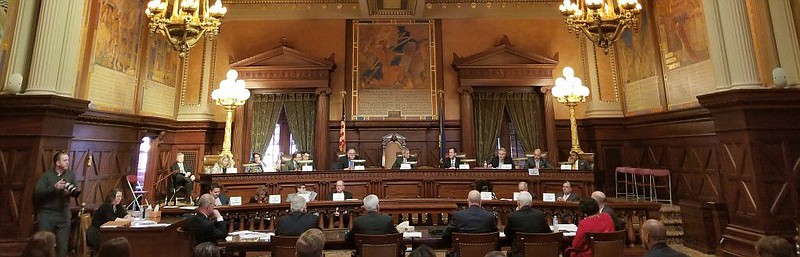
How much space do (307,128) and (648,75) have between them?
9135 mm

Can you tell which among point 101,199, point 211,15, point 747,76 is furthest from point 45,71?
point 747,76

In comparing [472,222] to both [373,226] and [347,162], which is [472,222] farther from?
[347,162]

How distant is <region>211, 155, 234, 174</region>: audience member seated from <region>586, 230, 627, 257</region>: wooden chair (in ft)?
23.8

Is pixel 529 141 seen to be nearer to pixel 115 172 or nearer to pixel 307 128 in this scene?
pixel 307 128

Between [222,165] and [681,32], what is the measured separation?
35.0ft

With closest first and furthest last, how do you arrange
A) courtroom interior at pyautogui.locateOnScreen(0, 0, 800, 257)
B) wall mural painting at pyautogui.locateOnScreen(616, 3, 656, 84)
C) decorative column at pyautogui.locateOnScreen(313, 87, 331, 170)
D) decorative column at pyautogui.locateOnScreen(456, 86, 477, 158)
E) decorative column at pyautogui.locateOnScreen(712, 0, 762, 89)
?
courtroom interior at pyautogui.locateOnScreen(0, 0, 800, 257)
decorative column at pyautogui.locateOnScreen(712, 0, 762, 89)
wall mural painting at pyautogui.locateOnScreen(616, 3, 656, 84)
decorative column at pyautogui.locateOnScreen(313, 87, 331, 170)
decorative column at pyautogui.locateOnScreen(456, 86, 477, 158)

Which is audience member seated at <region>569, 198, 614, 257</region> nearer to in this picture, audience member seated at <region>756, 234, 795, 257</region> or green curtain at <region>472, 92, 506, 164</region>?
audience member seated at <region>756, 234, 795, 257</region>

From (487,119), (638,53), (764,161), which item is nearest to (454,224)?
(764,161)

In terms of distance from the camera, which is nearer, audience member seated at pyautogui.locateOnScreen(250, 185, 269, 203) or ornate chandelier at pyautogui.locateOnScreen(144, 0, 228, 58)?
ornate chandelier at pyautogui.locateOnScreen(144, 0, 228, 58)

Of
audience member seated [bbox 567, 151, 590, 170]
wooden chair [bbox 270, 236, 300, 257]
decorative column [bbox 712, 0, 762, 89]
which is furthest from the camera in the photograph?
audience member seated [bbox 567, 151, 590, 170]

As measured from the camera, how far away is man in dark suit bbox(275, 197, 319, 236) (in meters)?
4.08

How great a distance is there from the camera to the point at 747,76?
570 centimetres

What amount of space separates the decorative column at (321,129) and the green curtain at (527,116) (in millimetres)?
5175

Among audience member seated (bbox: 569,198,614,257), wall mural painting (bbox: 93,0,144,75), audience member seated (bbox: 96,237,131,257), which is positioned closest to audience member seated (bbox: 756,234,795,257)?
audience member seated (bbox: 569,198,614,257)
